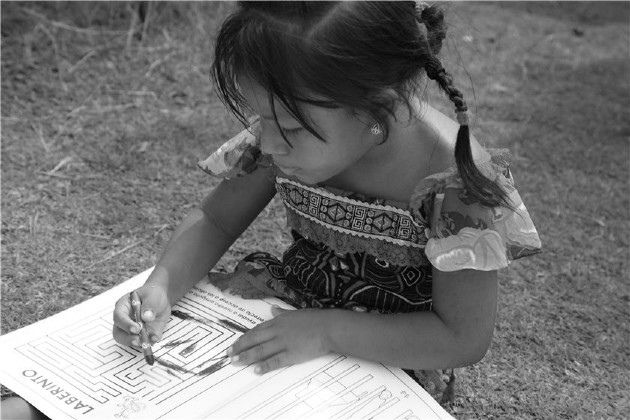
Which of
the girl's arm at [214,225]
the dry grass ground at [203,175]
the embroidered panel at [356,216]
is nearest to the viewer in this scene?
the embroidered panel at [356,216]

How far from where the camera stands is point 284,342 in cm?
136

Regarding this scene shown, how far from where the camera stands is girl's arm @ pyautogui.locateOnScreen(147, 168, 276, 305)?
1540mm

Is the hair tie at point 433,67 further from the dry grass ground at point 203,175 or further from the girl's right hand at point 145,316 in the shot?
the girl's right hand at point 145,316

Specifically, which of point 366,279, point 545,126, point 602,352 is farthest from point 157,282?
point 545,126

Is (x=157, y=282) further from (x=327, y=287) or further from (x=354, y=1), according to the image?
(x=354, y=1)

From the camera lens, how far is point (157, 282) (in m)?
1.49

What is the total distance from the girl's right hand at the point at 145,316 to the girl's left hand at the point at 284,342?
5.6 inches

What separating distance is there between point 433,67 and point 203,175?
1154 millimetres

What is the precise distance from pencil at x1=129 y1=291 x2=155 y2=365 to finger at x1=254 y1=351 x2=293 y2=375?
17cm

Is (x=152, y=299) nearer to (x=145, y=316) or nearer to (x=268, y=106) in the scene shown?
(x=145, y=316)

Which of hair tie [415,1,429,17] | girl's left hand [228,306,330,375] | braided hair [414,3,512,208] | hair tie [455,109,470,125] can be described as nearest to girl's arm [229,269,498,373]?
girl's left hand [228,306,330,375]

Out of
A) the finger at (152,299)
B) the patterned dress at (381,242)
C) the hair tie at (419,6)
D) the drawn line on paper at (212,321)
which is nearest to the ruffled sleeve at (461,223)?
the patterned dress at (381,242)

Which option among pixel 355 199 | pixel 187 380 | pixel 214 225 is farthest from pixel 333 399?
pixel 214 225

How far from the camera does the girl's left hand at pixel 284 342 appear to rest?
135 centimetres
